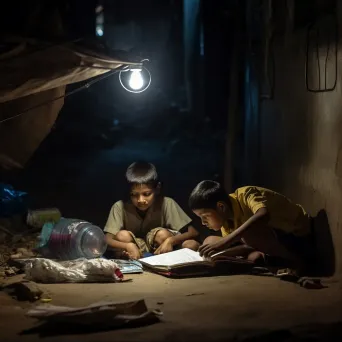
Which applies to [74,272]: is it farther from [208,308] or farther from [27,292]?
[208,308]

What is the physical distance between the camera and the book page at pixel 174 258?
6391mm

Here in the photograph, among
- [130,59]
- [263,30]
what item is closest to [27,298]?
[130,59]

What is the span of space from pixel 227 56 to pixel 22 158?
13.7 meters

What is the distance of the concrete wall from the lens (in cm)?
602

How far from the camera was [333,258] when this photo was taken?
605cm

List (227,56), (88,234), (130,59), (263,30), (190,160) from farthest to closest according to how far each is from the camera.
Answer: (227,56)
(190,160)
(263,30)
(88,234)
(130,59)

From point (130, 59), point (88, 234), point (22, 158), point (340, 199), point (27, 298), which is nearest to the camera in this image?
point (27, 298)

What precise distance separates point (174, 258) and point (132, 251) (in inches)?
21.8

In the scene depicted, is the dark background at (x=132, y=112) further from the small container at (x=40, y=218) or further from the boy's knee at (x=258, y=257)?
the boy's knee at (x=258, y=257)

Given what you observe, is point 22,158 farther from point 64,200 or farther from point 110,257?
point 64,200

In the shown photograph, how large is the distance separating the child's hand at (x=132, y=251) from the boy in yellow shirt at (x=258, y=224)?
2.48 ft

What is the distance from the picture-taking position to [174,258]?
21.3ft

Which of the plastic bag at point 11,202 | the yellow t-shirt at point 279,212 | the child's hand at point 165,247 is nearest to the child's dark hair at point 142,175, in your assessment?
the child's hand at point 165,247

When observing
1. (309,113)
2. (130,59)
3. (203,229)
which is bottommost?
(203,229)
